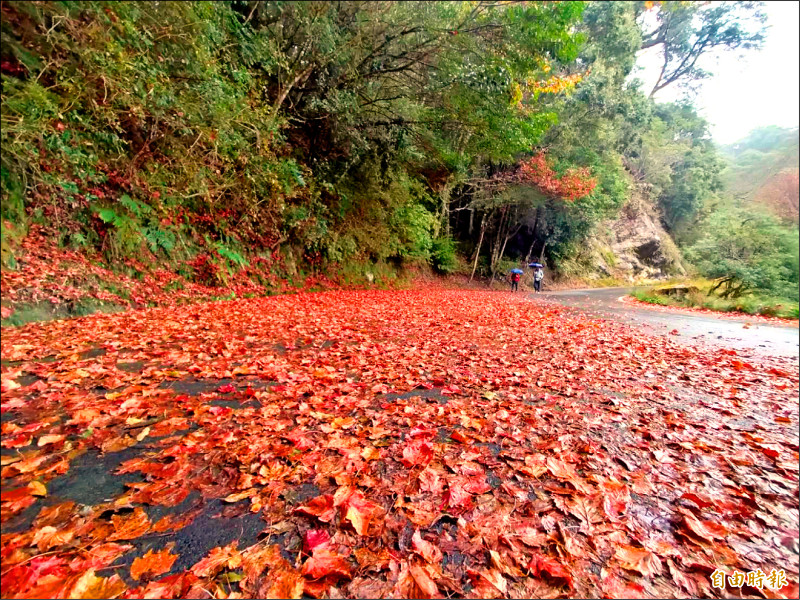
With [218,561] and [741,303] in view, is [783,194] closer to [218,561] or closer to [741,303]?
[218,561]

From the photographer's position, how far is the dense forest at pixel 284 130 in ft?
14.0

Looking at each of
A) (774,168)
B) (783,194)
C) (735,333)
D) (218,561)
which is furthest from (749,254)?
(218,561)

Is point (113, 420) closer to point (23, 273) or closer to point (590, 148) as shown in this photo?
point (23, 273)

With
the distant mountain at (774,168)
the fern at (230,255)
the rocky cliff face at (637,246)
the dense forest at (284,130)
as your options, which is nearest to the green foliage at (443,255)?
the dense forest at (284,130)

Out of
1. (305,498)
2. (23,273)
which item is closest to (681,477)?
(305,498)

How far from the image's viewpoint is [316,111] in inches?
367

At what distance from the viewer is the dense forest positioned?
4.28m

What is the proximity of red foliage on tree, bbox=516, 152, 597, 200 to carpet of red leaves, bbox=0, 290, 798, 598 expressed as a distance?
1546 cm

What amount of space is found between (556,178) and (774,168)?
51.2 ft

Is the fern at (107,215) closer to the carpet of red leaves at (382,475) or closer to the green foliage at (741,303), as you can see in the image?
the carpet of red leaves at (382,475)

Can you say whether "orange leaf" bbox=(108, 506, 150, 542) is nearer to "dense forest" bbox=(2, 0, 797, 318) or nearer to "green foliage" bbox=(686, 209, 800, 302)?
"dense forest" bbox=(2, 0, 797, 318)

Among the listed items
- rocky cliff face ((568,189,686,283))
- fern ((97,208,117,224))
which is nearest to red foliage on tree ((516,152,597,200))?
rocky cliff face ((568,189,686,283))

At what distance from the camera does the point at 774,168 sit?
314 cm

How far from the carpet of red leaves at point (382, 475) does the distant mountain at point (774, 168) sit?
6.45ft
